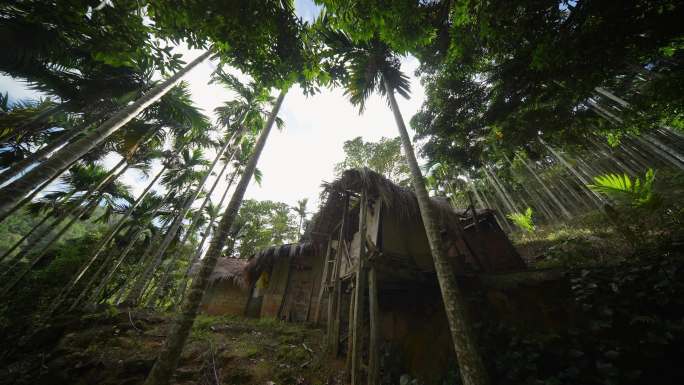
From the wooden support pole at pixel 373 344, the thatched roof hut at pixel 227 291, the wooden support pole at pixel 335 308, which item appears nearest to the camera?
the wooden support pole at pixel 373 344

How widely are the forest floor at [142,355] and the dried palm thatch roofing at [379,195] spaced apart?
4.45 m

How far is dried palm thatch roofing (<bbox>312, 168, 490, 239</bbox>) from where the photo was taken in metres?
6.24

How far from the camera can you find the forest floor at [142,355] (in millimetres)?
4656

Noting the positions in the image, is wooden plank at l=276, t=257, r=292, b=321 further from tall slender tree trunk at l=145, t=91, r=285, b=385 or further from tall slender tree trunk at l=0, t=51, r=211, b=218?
tall slender tree trunk at l=0, t=51, r=211, b=218

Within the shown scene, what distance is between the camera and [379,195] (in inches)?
278

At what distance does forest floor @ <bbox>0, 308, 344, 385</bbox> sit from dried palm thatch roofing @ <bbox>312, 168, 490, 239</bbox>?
445 cm

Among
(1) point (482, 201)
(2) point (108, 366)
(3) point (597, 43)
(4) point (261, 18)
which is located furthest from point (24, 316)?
(1) point (482, 201)

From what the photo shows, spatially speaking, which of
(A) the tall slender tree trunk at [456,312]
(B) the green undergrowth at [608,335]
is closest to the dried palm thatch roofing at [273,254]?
(A) the tall slender tree trunk at [456,312]

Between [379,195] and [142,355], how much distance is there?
720 centimetres

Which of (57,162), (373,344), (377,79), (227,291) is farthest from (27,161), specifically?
(227,291)

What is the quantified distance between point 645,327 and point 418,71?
386 inches

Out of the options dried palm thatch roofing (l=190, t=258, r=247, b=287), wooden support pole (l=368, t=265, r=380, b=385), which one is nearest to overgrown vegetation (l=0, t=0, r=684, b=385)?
wooden support pole (l=368, t=265, r=380, b=385)

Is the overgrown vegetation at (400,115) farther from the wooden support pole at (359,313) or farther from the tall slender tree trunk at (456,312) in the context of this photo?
the wooden support pole at (359,313)

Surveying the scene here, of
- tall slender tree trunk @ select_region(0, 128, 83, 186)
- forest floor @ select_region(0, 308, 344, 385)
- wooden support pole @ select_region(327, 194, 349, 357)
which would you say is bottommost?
forest floor @ select_region(0, 308, 344, 385)
